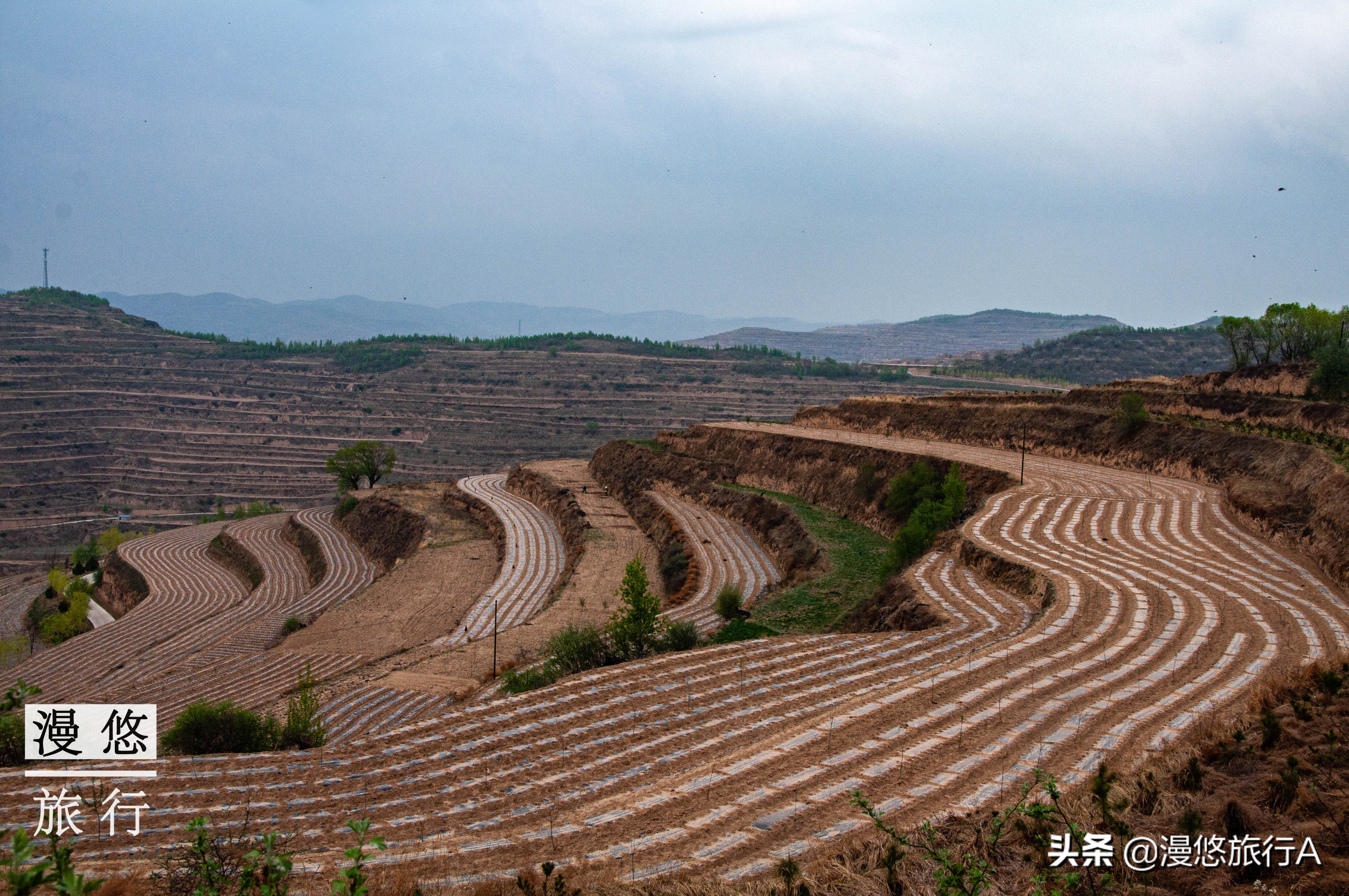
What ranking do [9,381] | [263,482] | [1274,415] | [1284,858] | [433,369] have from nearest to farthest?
[1284,858] → [1274,415] → [263,482] → [9,381] → [433,369]

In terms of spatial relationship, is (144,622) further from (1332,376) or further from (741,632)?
(1332,376)

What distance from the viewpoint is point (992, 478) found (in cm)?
2908

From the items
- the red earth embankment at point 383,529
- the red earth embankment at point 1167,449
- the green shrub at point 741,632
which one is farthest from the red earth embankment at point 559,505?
the red earth embankment at point 1167,449

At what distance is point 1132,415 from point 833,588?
1675 centimetres

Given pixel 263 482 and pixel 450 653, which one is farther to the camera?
pixel 263 482

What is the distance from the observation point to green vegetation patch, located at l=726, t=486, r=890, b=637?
65.8 feet

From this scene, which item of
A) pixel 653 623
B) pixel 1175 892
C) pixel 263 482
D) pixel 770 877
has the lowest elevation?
pixel 263 482

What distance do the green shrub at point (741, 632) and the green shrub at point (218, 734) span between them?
9.07 metres

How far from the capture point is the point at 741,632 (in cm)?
1923

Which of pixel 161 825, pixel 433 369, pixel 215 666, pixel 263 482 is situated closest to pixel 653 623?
pixel 161 825

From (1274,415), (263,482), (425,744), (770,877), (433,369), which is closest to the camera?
(770,877)

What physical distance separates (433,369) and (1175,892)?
131864 millimetres

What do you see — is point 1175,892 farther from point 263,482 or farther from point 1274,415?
point 263,482

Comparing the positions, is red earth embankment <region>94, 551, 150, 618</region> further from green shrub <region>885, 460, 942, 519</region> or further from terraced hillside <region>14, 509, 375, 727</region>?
green shrub <region>885, 460, 942, 519</region>
